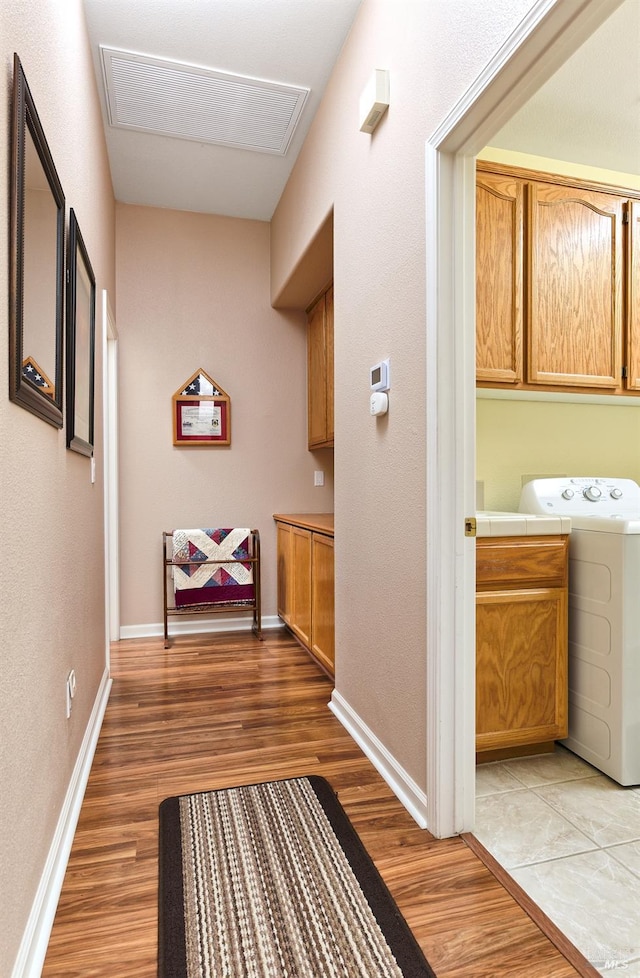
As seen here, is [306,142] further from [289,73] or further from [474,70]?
[474,70]

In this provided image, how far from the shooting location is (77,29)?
6.68ft

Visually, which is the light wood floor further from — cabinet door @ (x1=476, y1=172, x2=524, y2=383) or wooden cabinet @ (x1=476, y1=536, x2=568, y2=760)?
cabinet door @ (x1=476, y1=172, x2=524, y2=383)

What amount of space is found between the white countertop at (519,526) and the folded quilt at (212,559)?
80.3 inches

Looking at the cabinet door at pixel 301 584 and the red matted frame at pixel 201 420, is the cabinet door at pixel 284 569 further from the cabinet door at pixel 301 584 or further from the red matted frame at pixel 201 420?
the red matted frame at pixel 201 420

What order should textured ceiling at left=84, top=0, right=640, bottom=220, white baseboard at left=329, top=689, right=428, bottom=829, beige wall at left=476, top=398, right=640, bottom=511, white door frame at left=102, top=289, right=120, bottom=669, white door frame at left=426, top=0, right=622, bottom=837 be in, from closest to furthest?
white door frame at left=426, top=0, right=622, bottom=837 < white baseboard at left=329, top=689, right=428, bottom=829 < textured ceiling at left=84, top=0, right=640, bottom=220 < beige wall at left=476, top=398, right=640, bottom=511 < white door frame at left=102, top=289, right=120, bottom=669

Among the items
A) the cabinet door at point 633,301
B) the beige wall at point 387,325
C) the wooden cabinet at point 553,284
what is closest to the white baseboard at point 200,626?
the beige wall at point 387,325

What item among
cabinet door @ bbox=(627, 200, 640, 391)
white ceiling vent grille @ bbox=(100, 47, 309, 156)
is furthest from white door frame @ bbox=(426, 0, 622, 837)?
white ceiling vent grille @ bbox=(100, 47, 309, 156)

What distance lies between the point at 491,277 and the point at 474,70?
38.2 inches

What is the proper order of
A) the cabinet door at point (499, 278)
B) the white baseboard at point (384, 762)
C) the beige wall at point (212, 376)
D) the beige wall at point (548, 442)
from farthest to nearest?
the beige wall at point (212, 376), the beige wall at point (548, 442), the cabinet door at point (499, 278), the white baseboard at point (384, 762)

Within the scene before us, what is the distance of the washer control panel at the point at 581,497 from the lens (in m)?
2.56

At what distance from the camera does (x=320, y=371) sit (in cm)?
375

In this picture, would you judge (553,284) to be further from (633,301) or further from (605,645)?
(605,645)

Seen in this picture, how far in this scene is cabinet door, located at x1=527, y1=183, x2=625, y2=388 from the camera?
2393mm

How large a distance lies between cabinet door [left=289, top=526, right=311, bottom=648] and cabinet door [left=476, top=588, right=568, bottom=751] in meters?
1.33
